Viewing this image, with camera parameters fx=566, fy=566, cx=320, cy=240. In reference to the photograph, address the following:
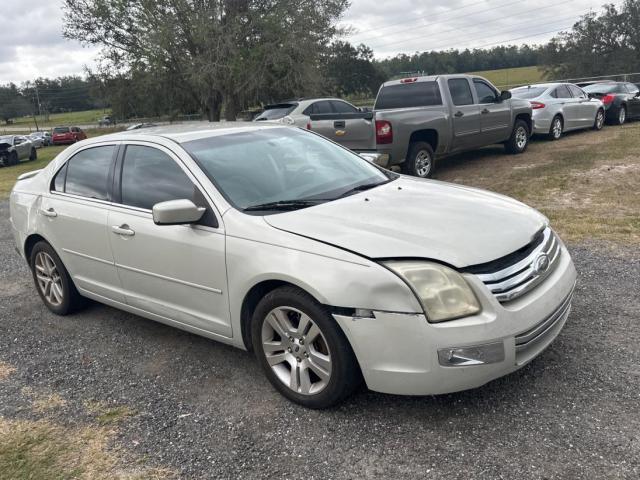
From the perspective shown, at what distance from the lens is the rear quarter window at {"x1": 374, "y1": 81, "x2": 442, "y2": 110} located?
10.4 meters

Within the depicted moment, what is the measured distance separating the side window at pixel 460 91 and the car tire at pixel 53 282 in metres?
7.88

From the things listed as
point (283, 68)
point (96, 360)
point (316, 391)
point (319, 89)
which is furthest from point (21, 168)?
point (316, 391)

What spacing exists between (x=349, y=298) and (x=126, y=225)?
192 cm

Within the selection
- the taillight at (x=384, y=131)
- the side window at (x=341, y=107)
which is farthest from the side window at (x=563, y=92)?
the taillight at (x=384, y=131)

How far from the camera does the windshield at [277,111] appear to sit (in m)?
12.5

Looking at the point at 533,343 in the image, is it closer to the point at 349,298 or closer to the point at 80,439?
the point at 349,298

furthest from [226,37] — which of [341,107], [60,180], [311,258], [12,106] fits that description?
[12,106]

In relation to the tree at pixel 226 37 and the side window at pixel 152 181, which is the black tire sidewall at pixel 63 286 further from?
the tree at pixel 226 37

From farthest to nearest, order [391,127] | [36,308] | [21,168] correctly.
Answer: [21,168] → [391,127] → [36,308]

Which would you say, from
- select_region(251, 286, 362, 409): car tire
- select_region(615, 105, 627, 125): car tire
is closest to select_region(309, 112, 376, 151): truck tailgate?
select_region(251, 286, 362, 409): car tire

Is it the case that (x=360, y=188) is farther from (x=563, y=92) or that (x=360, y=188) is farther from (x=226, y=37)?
(x=226, y=37)

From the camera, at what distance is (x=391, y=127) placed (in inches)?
371

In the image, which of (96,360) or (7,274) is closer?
(96,360)

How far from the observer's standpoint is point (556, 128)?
14227mm
